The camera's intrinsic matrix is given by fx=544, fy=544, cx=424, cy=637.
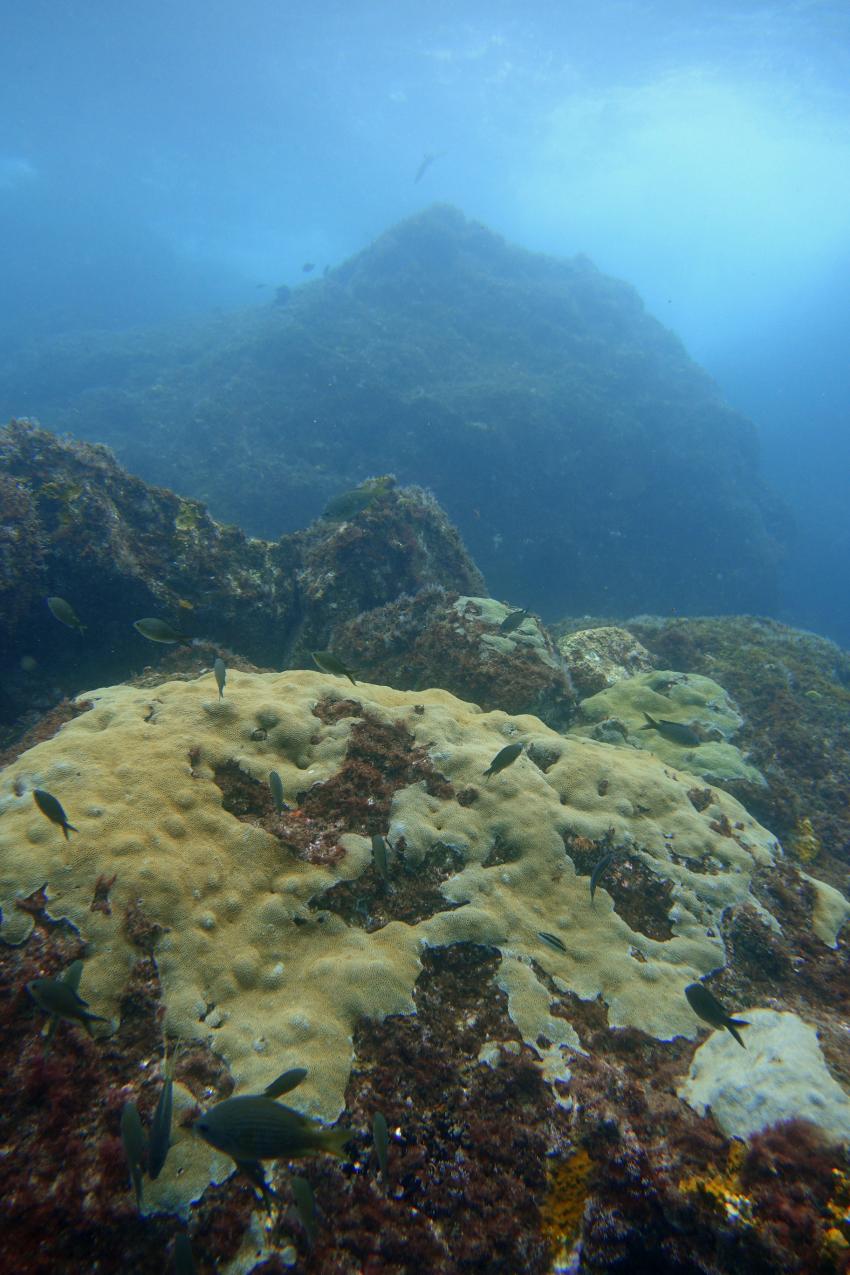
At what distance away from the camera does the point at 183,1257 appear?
1935 mm

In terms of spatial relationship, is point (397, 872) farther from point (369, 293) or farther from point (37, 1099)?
point (369, 293)

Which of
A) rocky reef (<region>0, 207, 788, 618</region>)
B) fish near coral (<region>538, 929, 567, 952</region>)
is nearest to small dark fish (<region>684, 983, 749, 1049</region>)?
fish near coral (<region>538, 929, 567, 952</region>)

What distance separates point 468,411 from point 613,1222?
26.1m

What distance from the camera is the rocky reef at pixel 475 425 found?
77.4 ft

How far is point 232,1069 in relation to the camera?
2.72 m

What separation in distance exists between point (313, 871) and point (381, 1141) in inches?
61.0

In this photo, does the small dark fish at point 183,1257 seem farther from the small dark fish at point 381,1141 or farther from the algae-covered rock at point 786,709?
the algae-covered rock at point 786,709

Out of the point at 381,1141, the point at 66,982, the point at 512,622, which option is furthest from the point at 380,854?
the point at 512,622

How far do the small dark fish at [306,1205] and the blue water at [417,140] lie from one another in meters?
39.3

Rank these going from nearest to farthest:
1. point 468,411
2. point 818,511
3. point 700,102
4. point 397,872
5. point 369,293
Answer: point 397,872 < point 468,411 < point 369,293 < point 700,102 < point 818,511

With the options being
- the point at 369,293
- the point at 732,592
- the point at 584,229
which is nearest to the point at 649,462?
the point at 732,592

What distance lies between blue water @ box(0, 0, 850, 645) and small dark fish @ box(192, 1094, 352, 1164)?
129ft

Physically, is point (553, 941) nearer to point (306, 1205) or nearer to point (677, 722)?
point (306, 1205)

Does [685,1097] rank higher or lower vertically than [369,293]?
lower
